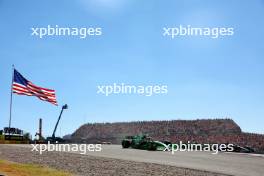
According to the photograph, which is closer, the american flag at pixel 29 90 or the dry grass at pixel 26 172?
the dry grass at pixel 26 172

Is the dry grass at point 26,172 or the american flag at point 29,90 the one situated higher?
the american flag at point 29,90

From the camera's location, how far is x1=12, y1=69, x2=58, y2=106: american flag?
35.6 meters

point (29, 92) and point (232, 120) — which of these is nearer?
point (29, 92)

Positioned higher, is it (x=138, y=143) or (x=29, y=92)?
(x=29, y=92)

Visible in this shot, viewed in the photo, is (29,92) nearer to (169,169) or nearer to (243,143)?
(169,169)

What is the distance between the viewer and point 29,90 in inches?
1442

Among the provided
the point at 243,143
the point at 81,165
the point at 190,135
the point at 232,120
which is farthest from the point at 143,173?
the point at 232,120

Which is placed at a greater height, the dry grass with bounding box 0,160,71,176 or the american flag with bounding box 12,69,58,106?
the american flag with bounding box 12,69,58,106

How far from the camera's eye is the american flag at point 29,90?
35562mm

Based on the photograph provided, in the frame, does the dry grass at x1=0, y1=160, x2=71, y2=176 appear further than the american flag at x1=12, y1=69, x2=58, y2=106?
No

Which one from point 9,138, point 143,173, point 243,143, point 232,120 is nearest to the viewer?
point 143,173

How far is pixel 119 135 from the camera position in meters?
76.8

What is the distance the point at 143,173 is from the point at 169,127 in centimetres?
5928

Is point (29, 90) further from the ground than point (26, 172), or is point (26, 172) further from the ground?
point (29, 90)
